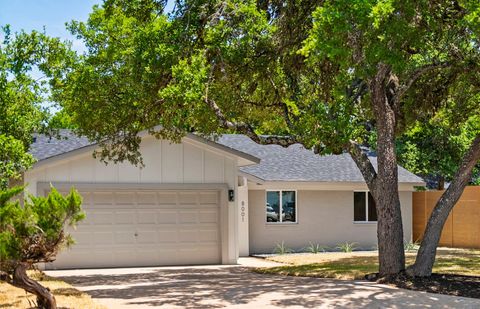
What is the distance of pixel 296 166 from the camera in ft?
89.5

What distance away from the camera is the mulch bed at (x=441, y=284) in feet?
46.2

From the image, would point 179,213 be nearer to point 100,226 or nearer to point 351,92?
point 100,226

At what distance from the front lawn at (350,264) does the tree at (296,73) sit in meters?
2.34

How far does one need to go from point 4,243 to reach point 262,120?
12.1 meters

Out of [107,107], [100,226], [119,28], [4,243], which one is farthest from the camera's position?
[119,28]

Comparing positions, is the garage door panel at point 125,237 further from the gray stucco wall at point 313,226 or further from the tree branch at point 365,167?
the tree branch at point 365,167

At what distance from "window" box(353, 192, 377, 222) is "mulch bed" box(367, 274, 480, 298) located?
11055mm

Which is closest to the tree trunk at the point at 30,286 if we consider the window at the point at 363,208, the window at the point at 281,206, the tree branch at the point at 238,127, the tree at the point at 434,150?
the tree branch at the point at 238,127

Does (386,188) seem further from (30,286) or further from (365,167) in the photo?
(30,286)

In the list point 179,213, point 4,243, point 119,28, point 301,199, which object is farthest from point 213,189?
point 4,243

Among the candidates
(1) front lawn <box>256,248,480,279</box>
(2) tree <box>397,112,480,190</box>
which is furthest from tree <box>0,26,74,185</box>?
(2) tree <box>397,112,480,190</box>

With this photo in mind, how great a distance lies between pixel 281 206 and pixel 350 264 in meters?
6.22

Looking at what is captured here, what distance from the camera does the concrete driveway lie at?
41.6 ft

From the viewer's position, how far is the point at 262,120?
2172cm
